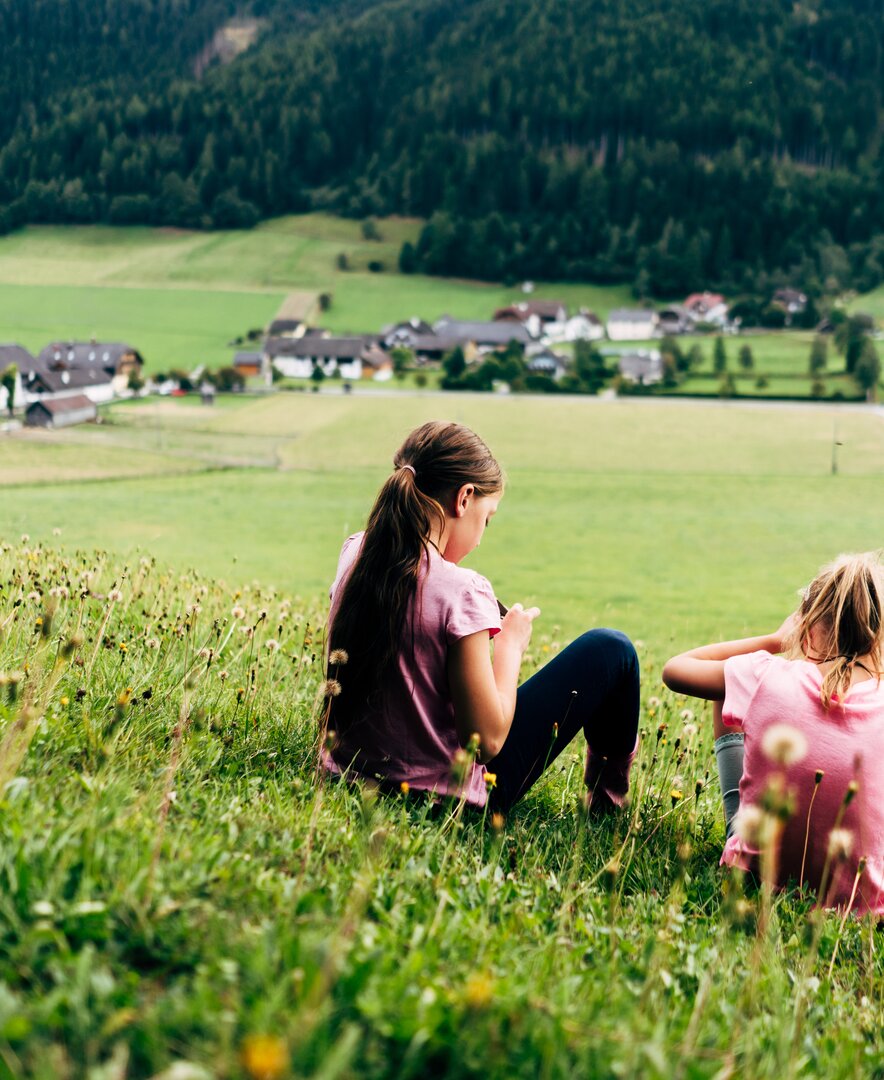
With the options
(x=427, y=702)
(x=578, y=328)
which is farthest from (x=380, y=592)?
(x=578, y=328)

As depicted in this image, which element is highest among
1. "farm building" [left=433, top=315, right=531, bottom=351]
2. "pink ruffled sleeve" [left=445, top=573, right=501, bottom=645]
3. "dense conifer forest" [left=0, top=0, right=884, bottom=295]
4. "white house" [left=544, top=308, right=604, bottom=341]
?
"dense conifer forest" [left=0, top=0, right=884, bottom=295]

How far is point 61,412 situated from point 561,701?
33.2 metres

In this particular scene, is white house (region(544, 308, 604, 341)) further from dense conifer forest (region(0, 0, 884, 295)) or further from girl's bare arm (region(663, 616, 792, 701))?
girl's bare arm (region(663, 616, 792, 701))

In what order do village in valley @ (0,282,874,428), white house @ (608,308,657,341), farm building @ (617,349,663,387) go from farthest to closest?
white house @ (608,308,657,341) < farm building @ (617,349,663,387) < village in valley @ (0,282,874,428)

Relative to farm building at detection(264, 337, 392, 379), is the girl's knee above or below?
below

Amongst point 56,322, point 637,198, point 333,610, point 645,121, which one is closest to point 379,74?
point 645,121

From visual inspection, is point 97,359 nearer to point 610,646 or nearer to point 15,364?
point 15,364

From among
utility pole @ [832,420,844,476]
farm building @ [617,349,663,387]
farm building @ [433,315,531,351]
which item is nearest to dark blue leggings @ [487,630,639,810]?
utility pole @ [832,420,844,476]

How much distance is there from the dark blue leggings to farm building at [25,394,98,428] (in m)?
31.4

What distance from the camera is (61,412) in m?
33.0

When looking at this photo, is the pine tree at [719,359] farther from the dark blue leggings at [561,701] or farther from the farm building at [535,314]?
the dark blue leggings at [561,701]

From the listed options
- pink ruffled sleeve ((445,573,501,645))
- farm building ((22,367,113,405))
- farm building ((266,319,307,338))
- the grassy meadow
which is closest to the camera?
the grassy meadow

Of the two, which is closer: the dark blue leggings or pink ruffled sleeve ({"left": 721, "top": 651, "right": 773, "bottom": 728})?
pink ruffled sleeve ({"left": 721, "top": 651, "right": 773, "bottom": 728})

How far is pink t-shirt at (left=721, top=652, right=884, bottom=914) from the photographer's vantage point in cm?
274
